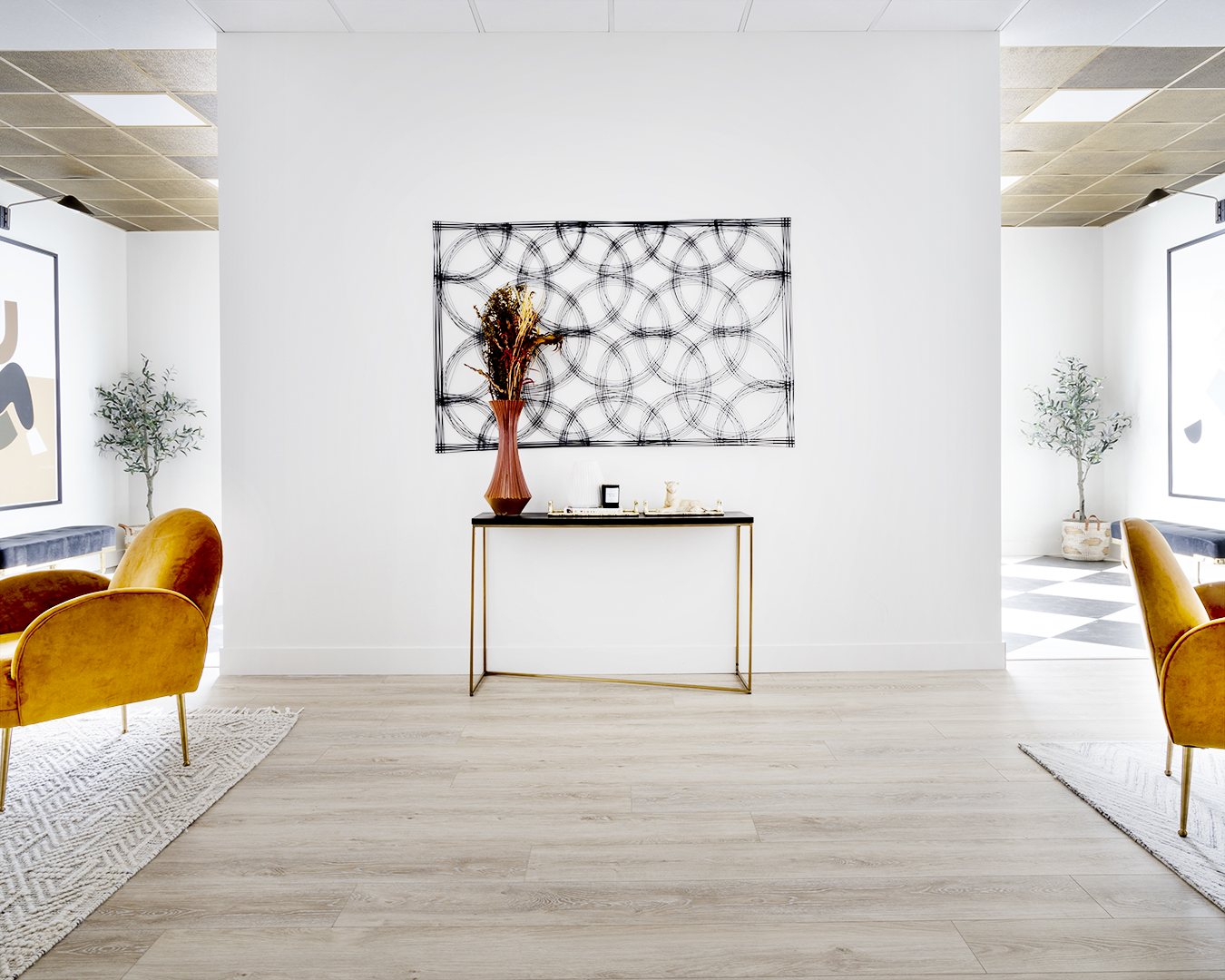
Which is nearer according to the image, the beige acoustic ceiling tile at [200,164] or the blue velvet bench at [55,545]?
the blue velvet bench at [55,545]

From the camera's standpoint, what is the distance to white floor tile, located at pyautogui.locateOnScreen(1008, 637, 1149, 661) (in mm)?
3662

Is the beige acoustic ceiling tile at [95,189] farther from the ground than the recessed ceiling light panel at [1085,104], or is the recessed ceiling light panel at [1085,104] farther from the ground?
the recessed ceiling light panel at [1085,104]

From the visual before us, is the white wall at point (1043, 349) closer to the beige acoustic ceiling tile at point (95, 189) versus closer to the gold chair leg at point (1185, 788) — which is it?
the gold chair leg at point (1185, 788)

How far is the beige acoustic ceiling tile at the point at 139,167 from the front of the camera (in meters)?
4.81

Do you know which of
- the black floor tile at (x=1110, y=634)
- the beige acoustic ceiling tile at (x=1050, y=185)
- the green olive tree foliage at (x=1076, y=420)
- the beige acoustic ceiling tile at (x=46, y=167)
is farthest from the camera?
the green olive tree foliage at (x=1076, y=420)

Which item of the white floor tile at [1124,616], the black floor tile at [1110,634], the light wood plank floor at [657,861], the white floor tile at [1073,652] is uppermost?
the white floor tile at [1124,616]

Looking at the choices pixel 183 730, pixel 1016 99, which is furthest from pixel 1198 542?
pixel 183 730

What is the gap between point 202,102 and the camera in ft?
13.3

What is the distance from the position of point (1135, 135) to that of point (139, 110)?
586cm

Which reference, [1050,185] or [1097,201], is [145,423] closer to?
[1050,185]

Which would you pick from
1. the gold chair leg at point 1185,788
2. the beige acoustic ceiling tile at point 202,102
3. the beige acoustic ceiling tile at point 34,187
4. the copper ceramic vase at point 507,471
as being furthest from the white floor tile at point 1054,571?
the beige acoustic ceiling tile at point 34,187

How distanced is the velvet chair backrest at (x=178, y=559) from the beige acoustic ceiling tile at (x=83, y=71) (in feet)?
8.28

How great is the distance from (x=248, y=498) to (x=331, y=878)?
7.04 feet

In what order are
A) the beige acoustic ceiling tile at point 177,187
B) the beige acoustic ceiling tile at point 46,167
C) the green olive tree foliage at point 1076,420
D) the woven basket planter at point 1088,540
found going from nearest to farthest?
the beige acoustic ceiling tile at point 46,167, the beige acoustic ceiling tile at point 177,187, the green olive tree foliage at point 1076,420, the woven basket planter at point 1088,540
